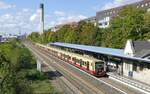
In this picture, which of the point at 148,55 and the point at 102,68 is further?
the point at 102,68

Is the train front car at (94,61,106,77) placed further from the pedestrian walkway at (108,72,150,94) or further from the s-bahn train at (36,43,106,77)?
the pedestrian walkway at (108,72,150,94)

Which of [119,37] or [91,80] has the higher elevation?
[119,37]

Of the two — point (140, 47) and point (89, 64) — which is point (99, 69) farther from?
point (140, 47)

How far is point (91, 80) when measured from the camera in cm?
5238

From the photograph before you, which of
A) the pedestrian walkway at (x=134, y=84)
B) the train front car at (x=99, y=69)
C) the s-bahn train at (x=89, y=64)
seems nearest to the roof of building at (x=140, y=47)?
the pedestrian walkway at (x=134, y=84)

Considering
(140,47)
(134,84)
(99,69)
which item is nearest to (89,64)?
(99,69)

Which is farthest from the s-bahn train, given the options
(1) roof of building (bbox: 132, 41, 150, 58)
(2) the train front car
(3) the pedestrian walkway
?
(1) roof of building (bbox: 132, 41, 150, 58)

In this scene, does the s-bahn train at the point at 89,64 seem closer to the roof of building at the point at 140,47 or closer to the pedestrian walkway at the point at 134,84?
the pedestrian walkway at the point at 134,84

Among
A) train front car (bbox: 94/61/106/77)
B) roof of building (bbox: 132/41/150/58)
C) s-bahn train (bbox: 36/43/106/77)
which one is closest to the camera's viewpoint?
roof of building (bbox: 132/41/150/58)

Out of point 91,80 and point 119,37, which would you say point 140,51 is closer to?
point 91,80

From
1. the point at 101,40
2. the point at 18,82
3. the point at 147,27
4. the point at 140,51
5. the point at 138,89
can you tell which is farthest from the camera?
the point at 101,40

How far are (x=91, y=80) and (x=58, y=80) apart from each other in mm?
5578

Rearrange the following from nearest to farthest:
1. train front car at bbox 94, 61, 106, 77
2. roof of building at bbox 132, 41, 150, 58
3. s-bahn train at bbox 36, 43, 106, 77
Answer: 1. roof of building at bbox 132, 41, 150, 58
2. train front car at bbox 94, 61, 106, 77
3. s-bahn train at bbox 36, 43, 106, 77

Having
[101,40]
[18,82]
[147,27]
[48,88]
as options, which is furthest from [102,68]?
[101,40]
